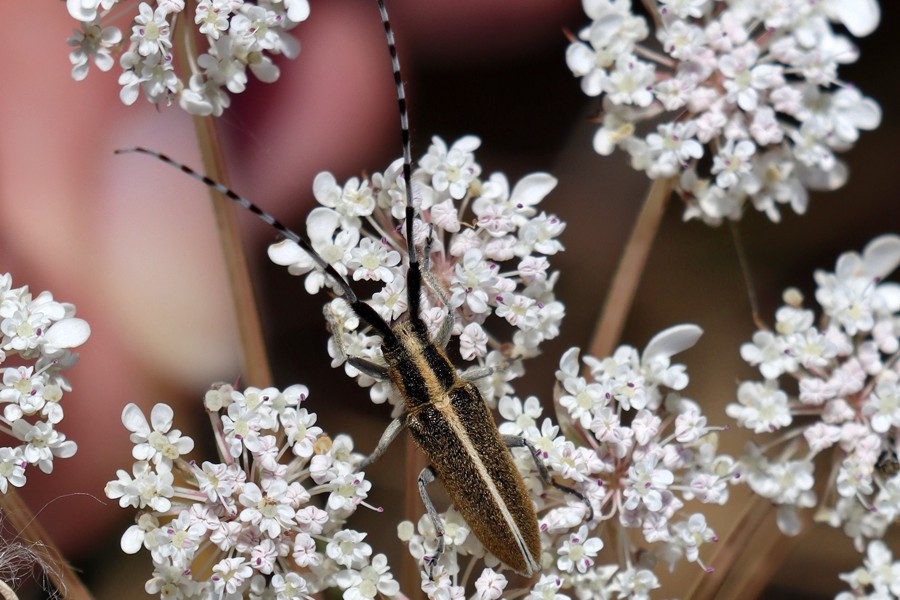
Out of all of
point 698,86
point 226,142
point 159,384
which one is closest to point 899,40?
point 698,86

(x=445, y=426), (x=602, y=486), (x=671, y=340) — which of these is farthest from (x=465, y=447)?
(x=671, y=340)

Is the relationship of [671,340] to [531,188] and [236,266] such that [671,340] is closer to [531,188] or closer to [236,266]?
[531,188]

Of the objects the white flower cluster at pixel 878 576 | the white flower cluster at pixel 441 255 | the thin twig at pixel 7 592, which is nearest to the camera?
the thin twig at pixel 7 592

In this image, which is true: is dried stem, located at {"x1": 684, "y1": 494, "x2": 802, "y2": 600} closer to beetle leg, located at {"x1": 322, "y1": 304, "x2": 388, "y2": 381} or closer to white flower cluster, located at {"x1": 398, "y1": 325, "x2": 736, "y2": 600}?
white flower cluster, located at {"x1": 398, "y1": 325, "x2": 736, "y2": 600}

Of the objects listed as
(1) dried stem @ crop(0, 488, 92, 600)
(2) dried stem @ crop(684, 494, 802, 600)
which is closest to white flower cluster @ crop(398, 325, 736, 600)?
(2) dried stem @ crop(684, 494, 802, 600)

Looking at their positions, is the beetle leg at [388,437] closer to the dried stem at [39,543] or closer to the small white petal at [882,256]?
the dried stem at [39,543]

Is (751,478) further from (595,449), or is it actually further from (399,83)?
(399,83)

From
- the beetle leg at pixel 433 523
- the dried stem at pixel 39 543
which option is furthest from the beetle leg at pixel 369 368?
the dried stem at pixel 39 543
